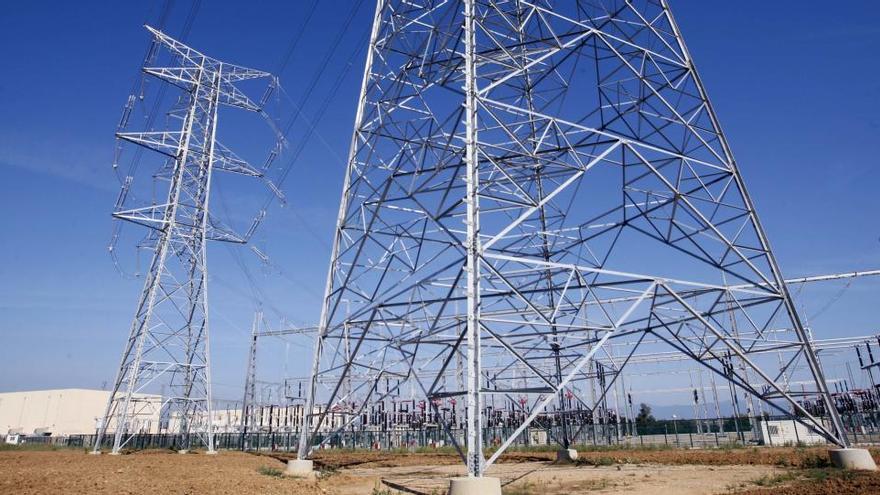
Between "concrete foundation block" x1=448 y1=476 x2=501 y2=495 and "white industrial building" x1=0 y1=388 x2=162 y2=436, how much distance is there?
8704 cm

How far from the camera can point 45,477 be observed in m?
13.8

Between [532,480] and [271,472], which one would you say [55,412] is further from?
[532,480]

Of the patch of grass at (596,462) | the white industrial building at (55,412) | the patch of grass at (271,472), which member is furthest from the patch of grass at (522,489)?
the white industrial building at (55,412)

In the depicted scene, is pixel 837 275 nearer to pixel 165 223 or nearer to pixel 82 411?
pixel 165 223

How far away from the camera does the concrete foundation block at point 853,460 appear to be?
12.8 metres

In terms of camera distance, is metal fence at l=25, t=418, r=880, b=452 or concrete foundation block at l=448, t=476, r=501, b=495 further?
metal fence at l=25, t=418, r=880, b=452

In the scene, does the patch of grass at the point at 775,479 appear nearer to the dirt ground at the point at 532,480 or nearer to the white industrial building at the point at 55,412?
the dirt ground at the point at 532,480

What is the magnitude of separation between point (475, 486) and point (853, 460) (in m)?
9.78

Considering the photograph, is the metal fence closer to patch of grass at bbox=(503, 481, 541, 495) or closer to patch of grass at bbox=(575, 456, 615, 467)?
patch of grass at bbox=(575, 456, 615, 467)

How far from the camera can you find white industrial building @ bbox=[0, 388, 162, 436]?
8288 cm

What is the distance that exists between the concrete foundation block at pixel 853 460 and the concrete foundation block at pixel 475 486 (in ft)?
30.3

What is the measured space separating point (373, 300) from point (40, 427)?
3703 inches

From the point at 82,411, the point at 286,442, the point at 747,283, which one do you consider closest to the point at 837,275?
the point at 747,283

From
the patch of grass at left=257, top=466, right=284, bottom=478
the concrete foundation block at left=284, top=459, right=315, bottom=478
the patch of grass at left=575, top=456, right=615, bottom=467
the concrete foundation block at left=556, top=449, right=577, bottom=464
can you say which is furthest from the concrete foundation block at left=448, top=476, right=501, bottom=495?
the concrete foundation block at left=556, top=449, right=577, bottom=464
